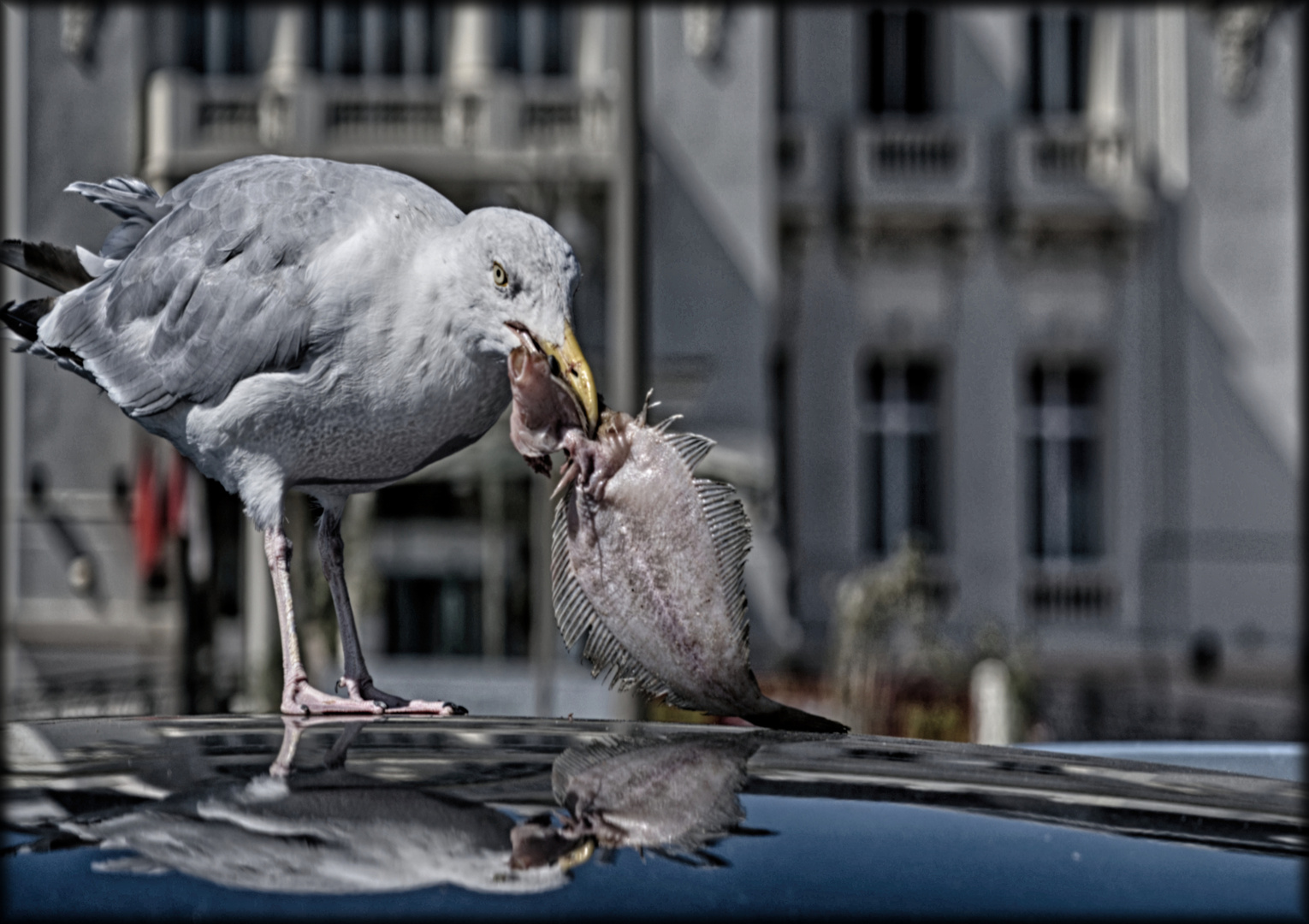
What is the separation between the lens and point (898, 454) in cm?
2073

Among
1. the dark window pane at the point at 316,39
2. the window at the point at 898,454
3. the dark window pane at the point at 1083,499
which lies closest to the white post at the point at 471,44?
the dark window pane at the point at 316,39

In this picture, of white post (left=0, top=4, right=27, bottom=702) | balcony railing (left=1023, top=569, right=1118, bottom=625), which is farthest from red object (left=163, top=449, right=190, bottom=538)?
balcony railing (left=1023, top=569, right=1118, bottom=625)

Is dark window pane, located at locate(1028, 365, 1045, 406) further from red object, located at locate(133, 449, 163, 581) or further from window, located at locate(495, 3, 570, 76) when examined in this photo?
red object, located at locate(133, 449, 163, 581)

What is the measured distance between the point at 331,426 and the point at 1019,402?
19.1 meters

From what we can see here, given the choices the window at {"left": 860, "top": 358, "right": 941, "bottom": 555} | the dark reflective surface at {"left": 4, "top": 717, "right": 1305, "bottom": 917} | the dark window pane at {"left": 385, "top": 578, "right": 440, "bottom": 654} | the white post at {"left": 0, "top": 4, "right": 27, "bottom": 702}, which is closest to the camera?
the dark reflective surface at {"left": 4, "top": 717, "right": 1305, "bottom": 917}

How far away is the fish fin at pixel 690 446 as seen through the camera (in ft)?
7.03

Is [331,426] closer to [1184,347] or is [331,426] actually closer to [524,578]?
[524,578]

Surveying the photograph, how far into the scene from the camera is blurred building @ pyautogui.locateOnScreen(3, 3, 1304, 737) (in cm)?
1841

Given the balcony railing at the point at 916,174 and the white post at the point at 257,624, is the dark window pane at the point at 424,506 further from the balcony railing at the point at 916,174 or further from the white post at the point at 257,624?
the balcony railing at the point at 916,174

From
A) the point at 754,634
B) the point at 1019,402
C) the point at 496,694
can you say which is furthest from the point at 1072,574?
the point at 496,694

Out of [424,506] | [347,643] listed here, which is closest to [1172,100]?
[424,506]

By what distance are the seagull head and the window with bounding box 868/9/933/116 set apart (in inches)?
760

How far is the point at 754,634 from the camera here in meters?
18.5

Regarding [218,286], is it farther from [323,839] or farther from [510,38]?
[510,38]
